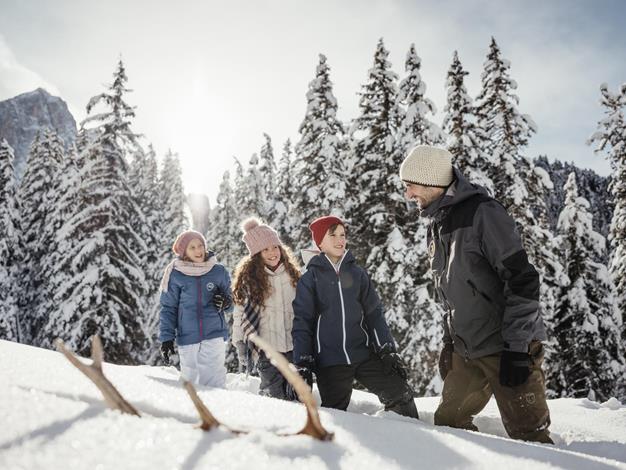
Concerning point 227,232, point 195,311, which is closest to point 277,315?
point 195,311

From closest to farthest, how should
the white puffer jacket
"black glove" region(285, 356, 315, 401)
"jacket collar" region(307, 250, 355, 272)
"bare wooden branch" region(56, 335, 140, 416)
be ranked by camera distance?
"bare wooden branch" region(56, 335, 140, 416) → "black glove" region(285, 356, 315, 401) → "jacket collar" region(307, 250, 355, 272) → the white puffer jacket

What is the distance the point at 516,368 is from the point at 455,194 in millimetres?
1226

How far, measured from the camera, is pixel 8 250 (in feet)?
73.8

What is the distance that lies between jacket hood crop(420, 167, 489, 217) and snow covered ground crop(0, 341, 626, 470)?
1.69m

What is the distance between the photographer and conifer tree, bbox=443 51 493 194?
45.0ft

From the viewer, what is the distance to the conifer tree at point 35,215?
75.6 ft

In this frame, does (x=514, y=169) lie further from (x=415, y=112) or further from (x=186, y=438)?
(x=186, y=438)

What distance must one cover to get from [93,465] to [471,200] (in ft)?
8.75

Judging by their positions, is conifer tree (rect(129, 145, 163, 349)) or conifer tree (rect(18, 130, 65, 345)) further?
conifer tree (rect(129, 145, 163, 349))

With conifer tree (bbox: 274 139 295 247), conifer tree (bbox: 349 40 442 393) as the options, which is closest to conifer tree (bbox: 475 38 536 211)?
conifer tree (bbox: 349 40 442 393)

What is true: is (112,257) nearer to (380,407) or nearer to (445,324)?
(380,407)

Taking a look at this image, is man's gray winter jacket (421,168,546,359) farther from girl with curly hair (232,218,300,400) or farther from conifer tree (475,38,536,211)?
conifer tree (475,38,536,211)

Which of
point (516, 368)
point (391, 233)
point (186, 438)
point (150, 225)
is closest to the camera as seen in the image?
point (186, 438)

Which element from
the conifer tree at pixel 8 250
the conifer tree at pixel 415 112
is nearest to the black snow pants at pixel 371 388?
the conifer tree at pixel 415 112
